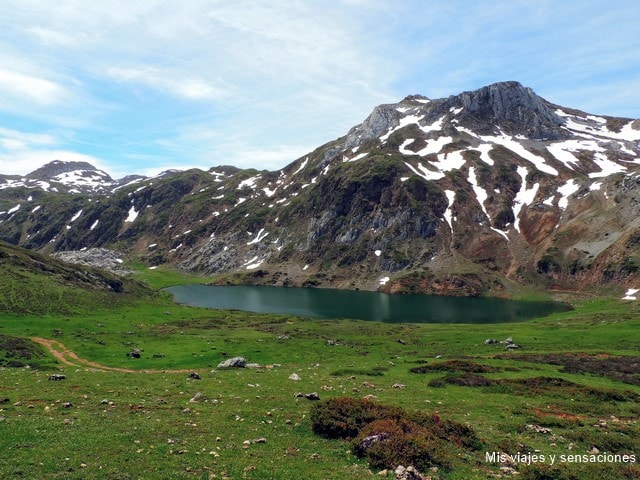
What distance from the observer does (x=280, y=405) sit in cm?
2614

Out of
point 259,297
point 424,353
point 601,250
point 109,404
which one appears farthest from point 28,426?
point 601,250

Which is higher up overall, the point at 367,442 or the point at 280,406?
the point at 367,442

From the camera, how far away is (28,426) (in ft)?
65.9

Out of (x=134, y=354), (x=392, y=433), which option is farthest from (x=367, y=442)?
(x=134, y=354)

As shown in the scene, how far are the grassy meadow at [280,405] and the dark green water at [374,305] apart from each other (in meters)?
63.2

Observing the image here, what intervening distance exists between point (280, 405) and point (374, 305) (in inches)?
5217

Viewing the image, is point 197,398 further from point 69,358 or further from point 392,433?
point 69,358

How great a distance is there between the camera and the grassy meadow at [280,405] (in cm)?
1695

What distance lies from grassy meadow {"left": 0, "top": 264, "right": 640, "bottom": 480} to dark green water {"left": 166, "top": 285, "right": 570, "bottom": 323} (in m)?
63.2

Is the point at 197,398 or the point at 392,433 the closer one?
the point at 392,433

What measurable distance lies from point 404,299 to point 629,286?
79765mm

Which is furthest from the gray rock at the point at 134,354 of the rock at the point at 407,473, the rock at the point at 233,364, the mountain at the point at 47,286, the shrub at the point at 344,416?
the rock at the point at 407,473

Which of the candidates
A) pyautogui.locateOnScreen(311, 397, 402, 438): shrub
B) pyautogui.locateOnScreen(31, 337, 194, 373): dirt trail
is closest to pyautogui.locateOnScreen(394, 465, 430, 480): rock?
pyautogui.locateOnScreen(311, 397, 402, 438): shrub

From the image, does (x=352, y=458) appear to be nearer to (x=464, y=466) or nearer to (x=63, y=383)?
(x=464, y=466)
